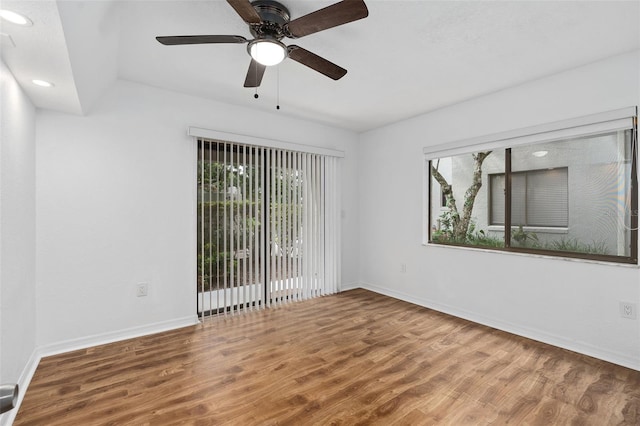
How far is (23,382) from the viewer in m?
2.19

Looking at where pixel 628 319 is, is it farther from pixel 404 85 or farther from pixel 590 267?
pixel 404 85

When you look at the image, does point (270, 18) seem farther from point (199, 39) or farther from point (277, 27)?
point (199, 39)

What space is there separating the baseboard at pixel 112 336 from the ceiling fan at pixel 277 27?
8.92ft

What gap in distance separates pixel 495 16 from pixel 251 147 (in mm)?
2774

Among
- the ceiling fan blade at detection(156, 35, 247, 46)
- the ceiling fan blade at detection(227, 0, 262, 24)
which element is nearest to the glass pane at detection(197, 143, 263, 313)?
the ceiling fan blade at detection(156, 35, 247, 46)

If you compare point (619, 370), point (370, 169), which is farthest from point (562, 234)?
point (370, 169)

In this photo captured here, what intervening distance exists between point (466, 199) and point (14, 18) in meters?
4.22

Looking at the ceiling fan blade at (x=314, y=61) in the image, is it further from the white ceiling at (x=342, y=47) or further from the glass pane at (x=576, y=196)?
the glass pane at (x=576, y=196)

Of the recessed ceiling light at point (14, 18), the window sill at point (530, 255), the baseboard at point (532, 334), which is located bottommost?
the baseboard at point (532, 334)

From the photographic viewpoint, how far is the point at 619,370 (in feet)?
8.07

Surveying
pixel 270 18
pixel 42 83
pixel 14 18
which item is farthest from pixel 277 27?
pixel 42 83

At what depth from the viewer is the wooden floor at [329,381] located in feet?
6.30

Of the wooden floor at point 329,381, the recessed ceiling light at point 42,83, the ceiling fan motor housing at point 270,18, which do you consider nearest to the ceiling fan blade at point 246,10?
the ceiling fan motor housing at point 270,18

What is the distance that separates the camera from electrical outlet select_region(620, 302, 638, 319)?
8.25ft
